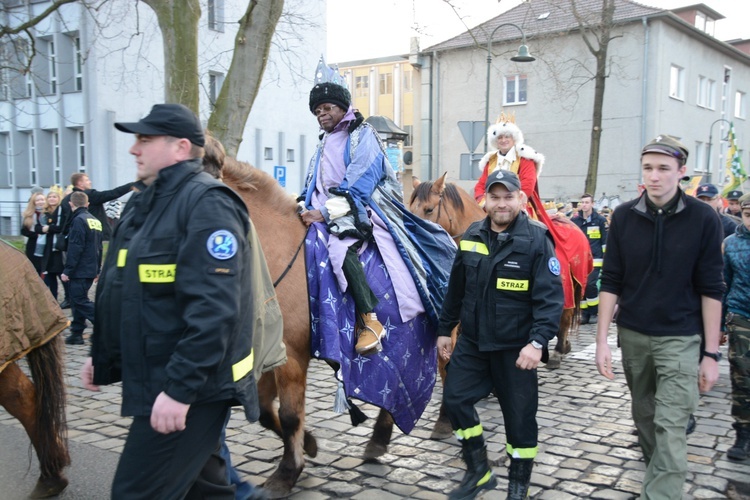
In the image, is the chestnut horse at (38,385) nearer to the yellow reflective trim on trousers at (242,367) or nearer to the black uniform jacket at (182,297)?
the black uniform jacket at (182,297)

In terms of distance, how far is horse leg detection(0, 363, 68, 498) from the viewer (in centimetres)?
409

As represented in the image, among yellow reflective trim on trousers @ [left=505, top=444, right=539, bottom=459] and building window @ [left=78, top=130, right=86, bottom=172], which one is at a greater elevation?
building window @ [left=78, top=130, right=86, bottom=172]

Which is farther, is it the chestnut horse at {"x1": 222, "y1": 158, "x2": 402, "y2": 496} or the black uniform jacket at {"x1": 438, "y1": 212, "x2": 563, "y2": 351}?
the chestnut horse at {"x1": 222, "y1": 158, "x2": 402, "y2": 496}

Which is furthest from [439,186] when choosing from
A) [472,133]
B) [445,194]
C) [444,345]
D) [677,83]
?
[677,83]

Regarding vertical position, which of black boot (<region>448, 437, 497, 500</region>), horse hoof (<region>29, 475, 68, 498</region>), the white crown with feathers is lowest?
horse hoof (<region>29, 475, 68, 498</region>)

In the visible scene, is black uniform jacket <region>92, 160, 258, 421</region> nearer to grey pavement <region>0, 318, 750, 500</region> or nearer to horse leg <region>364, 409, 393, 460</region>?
grey pavement <region>0, 318, 750, 500</region>

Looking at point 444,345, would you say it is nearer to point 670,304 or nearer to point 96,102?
point 670,304

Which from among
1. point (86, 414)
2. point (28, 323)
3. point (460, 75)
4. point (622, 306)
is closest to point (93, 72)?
point (460, 75)

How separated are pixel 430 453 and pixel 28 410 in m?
2.73

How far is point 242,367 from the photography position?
8.80ft

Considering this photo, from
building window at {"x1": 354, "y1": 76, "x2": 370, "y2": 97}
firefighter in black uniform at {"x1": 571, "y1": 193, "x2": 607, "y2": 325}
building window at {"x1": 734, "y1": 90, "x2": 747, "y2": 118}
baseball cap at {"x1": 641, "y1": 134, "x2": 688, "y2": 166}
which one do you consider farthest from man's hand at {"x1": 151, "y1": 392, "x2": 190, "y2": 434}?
building window at {"x1": 354, "y1": 76, "x2": 370, "y2": 97}

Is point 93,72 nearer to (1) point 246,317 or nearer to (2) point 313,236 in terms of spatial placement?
(2) point 313,236

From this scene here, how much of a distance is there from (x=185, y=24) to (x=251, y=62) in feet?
3.39

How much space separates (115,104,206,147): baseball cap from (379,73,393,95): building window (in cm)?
5505
